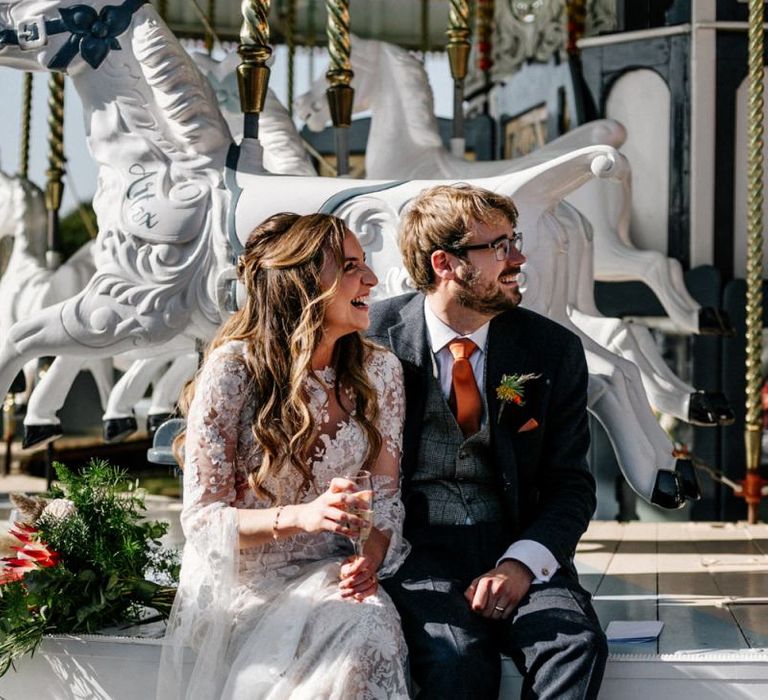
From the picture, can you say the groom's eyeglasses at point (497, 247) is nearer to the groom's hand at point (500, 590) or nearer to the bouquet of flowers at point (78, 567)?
the groom's hand at point (500, 590)

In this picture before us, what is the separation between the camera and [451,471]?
297cm

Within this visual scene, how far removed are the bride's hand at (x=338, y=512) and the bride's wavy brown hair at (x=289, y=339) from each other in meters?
0.22

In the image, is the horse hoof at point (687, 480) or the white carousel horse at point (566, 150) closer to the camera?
the horse hoof at point (687, 480)

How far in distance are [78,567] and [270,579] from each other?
570mm

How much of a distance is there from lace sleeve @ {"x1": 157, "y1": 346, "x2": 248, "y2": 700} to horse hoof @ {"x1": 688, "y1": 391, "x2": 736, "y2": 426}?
2.87m

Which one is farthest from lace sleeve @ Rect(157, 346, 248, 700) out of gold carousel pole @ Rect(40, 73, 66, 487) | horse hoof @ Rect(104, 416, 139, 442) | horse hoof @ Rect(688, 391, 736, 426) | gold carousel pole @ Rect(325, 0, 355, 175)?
horse hoof @ Rect(104, 416, 139, 442)

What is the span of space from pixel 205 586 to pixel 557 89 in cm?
512

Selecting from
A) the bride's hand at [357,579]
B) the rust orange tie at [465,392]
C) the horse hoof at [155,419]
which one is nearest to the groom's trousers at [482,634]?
the bride's hand at [357,579]

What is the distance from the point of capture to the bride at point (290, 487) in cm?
258

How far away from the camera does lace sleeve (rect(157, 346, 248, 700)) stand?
105 inches

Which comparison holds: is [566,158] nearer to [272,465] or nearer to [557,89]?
[272,465]

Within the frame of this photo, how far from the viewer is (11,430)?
325 inches

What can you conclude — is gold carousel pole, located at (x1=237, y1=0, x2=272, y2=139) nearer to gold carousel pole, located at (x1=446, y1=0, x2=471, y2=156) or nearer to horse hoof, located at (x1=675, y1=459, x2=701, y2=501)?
gold carousel pole, located at (x1=446, y1=0, x2=471, y2=156)

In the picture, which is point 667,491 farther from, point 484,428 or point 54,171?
point 54,171
